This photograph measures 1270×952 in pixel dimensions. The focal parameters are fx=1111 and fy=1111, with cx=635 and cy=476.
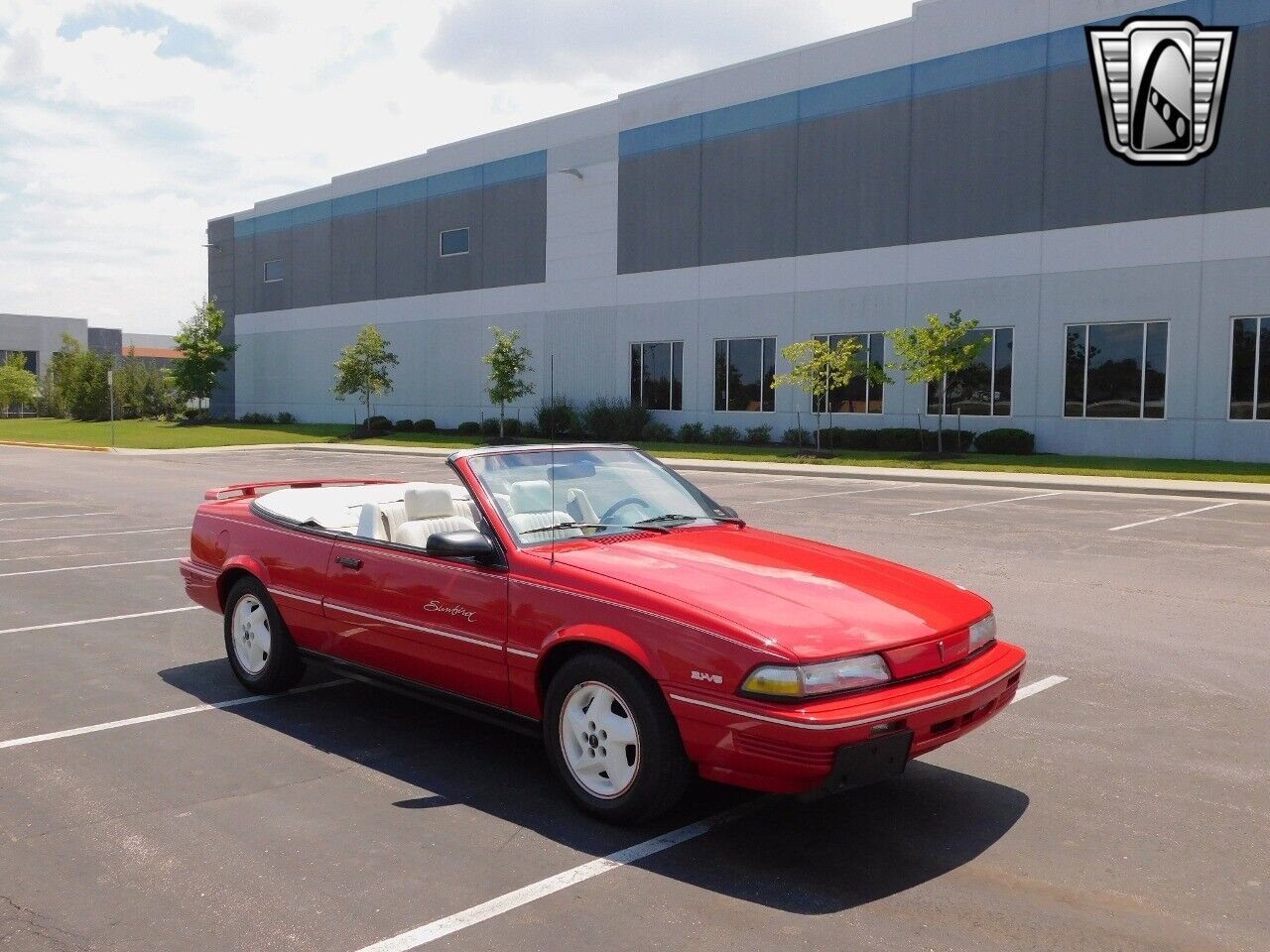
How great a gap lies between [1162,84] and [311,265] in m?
45.2

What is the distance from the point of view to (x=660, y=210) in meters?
40.1

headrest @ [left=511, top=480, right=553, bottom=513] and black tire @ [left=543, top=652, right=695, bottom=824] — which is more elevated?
headrest @ [left=511, top=480, right=553, bottom=513]

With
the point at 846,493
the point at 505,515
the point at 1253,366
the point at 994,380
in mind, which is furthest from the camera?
the point at 994,380

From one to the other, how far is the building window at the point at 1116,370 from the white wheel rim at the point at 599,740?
27696mm

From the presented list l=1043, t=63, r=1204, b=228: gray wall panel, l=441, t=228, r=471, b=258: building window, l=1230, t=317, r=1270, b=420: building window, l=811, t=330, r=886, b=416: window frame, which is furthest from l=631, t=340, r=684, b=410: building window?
l=1230, t=317, r=1270, b=420: building window

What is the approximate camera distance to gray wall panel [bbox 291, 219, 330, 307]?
56344mm

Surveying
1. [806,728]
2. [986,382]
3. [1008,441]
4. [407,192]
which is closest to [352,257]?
[407,192]

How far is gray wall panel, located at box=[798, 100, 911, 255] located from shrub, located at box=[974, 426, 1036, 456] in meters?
6.82

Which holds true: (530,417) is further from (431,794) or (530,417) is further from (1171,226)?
(431,794)

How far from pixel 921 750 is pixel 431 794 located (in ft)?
7.14

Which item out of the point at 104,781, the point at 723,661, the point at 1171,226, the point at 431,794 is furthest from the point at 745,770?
the point at 1171,226

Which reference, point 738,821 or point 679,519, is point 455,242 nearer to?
point 679,519

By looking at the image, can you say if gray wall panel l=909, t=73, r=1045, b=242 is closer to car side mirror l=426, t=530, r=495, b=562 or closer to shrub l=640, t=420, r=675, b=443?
shrub l=640, t=420, r=675, b=443

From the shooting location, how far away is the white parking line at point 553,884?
367 cm
